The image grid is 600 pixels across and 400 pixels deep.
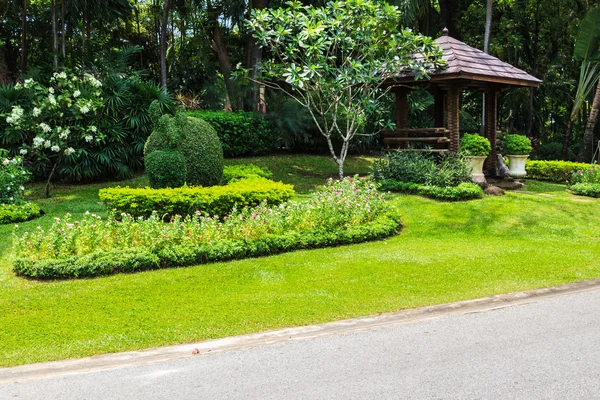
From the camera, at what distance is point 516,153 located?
17.4 m

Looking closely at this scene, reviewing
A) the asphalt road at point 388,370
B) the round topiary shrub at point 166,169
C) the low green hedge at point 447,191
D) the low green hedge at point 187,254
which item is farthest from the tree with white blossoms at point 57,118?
the asphalt road at point 388,370

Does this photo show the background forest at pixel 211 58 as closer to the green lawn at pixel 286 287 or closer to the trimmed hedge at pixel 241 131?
the trimmed hedge at pixel 241 131

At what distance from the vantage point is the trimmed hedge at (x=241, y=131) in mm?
20000

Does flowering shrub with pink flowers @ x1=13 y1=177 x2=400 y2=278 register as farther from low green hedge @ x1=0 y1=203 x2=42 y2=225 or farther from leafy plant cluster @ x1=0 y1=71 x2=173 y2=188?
leafy plant cluster @ x1=0 y1=71 x2=173 y2=188

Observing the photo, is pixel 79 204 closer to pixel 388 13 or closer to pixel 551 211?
pixel 388 13

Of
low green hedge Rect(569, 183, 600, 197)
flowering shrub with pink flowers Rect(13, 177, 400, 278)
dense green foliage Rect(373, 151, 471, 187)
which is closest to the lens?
flowering shrub with pink flowers Rect(13, 177, 400, 278)

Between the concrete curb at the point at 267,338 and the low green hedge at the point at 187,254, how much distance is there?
118 inches

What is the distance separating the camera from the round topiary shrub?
12375mm

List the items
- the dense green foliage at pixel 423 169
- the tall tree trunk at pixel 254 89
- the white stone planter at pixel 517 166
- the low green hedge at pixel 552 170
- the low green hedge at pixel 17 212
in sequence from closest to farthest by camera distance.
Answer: the low green hedge at pixel 17 212 < the dense green foliage at pixel 423 169 < the white stone planter at pixel 517 166 < the low green hedge at pixel 552 170 < the tall tree trunk at pixel 254 89

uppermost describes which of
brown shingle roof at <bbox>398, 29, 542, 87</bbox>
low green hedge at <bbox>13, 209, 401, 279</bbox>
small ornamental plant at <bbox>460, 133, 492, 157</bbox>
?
brown shingle roof at <bbox>398, 29, 542, 87</bbox>

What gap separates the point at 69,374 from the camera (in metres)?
5.09

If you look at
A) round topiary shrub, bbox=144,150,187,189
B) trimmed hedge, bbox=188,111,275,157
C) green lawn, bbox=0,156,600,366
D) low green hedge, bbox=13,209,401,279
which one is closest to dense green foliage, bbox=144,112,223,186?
round topiary shrub, bbox=144,150,187,189

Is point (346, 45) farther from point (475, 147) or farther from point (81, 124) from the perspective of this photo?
point (81, 124)

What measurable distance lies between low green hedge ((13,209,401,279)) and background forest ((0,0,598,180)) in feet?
Answer: 28.5
